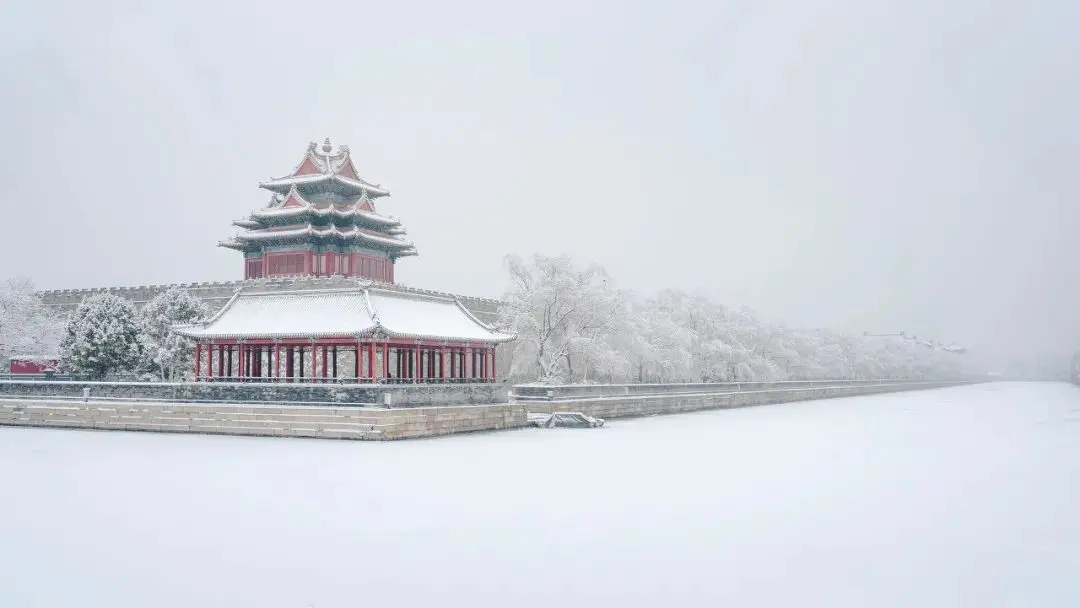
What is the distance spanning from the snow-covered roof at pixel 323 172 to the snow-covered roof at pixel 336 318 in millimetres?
7623

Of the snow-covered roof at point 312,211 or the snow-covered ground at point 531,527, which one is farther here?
the snow-covered roof at point 312,211

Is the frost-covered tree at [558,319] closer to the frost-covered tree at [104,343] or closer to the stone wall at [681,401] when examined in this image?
the stone wall at [681,401]

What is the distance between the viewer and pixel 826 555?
12.1 metres

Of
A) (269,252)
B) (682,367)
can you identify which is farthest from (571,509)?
(682,367)

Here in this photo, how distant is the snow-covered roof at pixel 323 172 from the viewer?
140ft

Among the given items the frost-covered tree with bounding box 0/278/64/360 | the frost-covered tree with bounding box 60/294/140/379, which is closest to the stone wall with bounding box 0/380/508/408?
the frost-covered tree with bounding box 60/294/140/379

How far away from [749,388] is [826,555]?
163 ft

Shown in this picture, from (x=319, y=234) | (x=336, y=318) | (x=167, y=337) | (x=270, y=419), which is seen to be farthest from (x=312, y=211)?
(x=270, y=419)

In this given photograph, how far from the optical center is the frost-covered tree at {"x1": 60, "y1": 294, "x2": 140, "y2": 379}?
132 ft

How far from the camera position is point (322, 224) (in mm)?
42969

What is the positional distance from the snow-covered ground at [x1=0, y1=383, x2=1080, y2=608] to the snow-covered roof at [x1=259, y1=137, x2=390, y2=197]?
754 inches

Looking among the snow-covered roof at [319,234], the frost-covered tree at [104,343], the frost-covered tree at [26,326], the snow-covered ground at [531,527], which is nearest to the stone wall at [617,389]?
the snow-covered roof at [319,234]

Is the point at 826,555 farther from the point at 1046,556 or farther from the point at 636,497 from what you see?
the point at 636,497

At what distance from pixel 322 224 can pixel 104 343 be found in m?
11.0
